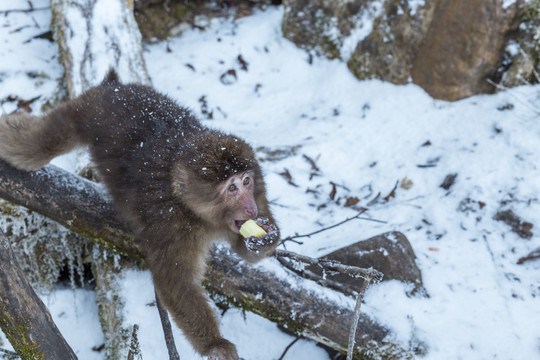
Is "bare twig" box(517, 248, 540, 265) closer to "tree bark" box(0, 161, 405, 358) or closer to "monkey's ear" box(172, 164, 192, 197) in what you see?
"tree bark" box(0, 161, 405, 358)

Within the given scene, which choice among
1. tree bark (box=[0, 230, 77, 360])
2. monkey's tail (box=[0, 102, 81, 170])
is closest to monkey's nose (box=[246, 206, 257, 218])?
tree bark (box=[0, 230, 77, 360])

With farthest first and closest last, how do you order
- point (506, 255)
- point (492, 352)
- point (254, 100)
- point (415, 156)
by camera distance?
point (254, 100)
point (415, 156)
point (506, 255)
point (492, 352)

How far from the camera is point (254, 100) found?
620cm

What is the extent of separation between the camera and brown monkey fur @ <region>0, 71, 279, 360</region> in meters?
3.17

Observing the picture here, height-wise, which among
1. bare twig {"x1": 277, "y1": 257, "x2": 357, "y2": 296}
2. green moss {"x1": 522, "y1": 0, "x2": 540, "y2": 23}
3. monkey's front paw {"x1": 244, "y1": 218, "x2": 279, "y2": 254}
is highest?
green moss {"x1": 522, "y1": 0, "x2": 540, "y2": 23}

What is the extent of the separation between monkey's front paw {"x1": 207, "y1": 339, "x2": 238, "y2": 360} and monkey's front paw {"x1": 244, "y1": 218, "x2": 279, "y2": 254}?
0.60 m

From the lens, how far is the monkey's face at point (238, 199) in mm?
3170

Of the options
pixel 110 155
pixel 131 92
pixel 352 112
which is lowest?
pixel 352 112

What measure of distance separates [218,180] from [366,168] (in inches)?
97.6

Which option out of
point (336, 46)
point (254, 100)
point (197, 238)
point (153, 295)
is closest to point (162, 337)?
point (153, 295)

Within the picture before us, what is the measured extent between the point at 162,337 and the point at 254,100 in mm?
3246

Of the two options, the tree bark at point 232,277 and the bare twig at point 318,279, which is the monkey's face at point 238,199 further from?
the bare twig at point 318,279

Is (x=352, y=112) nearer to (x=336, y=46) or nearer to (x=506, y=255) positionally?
(x=336, y=46)

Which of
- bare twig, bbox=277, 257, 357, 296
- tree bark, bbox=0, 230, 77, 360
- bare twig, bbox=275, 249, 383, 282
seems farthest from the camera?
bare twig, bbox=277, 257, 357, 296
